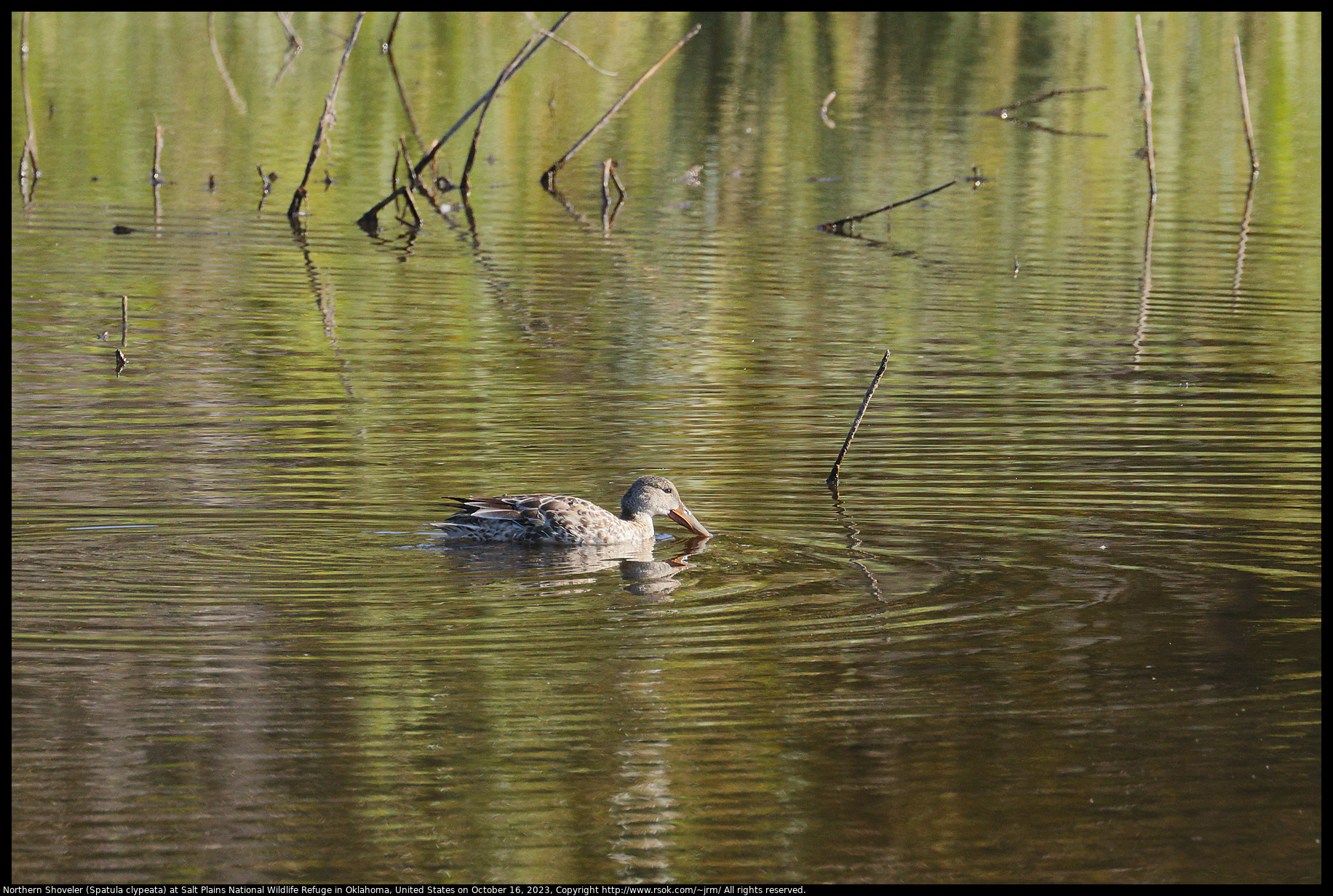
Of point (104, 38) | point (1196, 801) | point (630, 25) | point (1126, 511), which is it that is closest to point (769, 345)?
point (1126, 511)

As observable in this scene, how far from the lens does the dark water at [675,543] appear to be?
5355mm

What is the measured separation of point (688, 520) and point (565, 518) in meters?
0.59

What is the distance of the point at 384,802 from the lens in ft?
17.7

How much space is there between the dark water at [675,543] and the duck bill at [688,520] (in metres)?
0.10

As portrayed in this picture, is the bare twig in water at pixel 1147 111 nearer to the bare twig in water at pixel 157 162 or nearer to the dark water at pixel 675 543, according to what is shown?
the dark water at pixel 675 543

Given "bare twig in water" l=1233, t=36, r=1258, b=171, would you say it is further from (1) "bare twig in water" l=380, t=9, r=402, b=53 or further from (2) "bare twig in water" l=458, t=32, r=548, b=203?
(1) "bare twig in water" l=380, t=9, r=402, b=53

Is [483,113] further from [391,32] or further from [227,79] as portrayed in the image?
[227,79]

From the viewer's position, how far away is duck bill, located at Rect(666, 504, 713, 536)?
845cm

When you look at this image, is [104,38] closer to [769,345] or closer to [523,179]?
[523,179]

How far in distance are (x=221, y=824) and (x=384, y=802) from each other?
460 mm

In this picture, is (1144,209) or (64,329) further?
(1144,209)

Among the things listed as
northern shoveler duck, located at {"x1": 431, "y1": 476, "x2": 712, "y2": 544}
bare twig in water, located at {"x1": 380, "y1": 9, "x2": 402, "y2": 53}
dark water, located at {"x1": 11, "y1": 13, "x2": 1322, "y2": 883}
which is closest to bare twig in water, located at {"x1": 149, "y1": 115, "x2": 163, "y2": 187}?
dark water, located at {"x1": 11, "y1": 13, "x2": 1322, "y2": 883}

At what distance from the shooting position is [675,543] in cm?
867

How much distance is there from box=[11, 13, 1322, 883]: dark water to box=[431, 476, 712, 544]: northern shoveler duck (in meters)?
0.09
